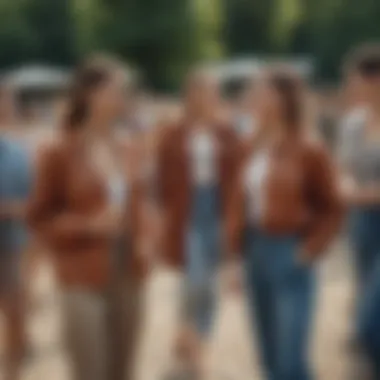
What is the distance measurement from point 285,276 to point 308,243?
6 centimetres

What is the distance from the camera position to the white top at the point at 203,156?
197 centimetres

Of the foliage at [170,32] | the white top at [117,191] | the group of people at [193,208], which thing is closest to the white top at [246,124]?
the group of people at [193,208]

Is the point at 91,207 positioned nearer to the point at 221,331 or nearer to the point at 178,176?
the point at 178,176

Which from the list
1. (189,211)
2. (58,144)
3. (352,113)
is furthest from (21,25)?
(352,113)

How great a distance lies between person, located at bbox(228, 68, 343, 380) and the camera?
188cm

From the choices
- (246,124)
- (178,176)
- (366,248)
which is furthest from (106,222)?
(366,248)

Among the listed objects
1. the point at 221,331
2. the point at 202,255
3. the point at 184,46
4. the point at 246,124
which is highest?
the point at 184,46

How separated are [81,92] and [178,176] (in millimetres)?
234

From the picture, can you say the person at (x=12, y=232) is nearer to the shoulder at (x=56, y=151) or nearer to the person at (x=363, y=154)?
the shoulder at (x=56, y=151)

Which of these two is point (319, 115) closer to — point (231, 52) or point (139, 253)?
point (231, 52)

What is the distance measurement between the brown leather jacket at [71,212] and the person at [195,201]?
4.5 inches

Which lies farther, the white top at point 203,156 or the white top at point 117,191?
the white top at point 203,156

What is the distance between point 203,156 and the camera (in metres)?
1.98

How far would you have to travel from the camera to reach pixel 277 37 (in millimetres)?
1933
